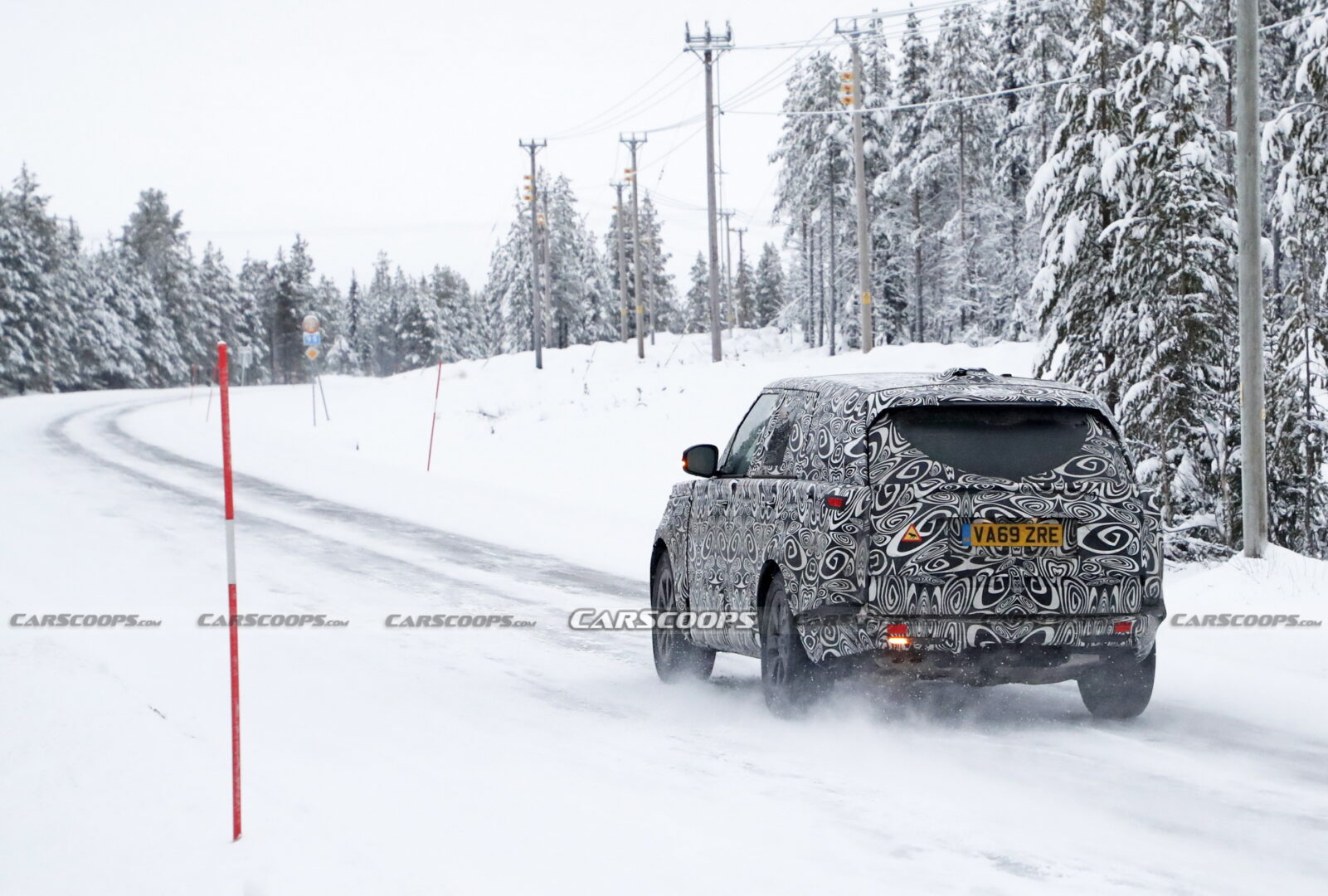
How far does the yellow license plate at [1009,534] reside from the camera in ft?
23.9

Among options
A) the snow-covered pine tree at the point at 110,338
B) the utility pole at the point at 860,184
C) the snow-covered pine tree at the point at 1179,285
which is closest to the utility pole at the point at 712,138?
the utility pole at the point at 860,184

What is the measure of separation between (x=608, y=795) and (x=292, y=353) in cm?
13165

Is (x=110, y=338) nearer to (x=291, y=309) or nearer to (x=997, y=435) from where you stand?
(x=291, y=309)

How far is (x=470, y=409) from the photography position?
43.4 metres

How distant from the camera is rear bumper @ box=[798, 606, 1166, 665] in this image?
24.0 ft

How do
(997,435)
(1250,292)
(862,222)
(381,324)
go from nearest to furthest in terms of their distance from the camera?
(997,435)
(1250,292)
(862,222)
(381,324)

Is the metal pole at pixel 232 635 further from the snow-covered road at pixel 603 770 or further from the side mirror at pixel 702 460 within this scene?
the side mirror at pixel 702 460

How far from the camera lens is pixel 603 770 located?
6.98 metres

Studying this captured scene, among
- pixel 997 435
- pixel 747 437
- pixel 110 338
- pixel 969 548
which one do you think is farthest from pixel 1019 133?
pixel 110 338

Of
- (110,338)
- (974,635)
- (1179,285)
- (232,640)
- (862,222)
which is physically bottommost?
(974,635)

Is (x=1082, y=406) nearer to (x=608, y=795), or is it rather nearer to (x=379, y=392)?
(x=608, y=795)

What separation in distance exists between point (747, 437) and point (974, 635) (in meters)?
2.45

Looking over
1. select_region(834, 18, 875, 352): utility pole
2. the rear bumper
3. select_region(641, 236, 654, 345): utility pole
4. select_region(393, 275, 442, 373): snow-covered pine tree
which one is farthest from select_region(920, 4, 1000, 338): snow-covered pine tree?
select_region(393, 275, 442, 373): snow-covered pine tree

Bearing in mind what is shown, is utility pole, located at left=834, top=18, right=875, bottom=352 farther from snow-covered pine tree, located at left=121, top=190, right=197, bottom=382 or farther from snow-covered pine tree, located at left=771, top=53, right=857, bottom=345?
snow-covered pine tree, located at left=121, top=190, right=197, bottom=382
